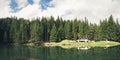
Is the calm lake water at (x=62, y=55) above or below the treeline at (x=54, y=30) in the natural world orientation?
below

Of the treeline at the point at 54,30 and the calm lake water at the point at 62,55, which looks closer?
the calm lake water at the point at 62,55

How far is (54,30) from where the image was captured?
552 feet

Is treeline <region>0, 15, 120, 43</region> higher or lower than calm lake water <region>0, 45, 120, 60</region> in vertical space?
higher

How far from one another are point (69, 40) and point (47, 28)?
83.8ft

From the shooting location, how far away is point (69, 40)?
162500mm

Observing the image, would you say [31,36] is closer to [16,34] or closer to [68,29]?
[16,34]

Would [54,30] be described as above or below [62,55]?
above

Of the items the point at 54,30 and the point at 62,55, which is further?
the point at 54,30

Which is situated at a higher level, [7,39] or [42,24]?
[42,24]

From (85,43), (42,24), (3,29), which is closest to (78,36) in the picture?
(85,43)

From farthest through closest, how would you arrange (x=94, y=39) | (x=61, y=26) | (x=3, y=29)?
(x=3, y=29)
(x=61, y=26)
(x=94, y=39)

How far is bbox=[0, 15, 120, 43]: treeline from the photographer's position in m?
157

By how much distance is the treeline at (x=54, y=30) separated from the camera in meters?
157

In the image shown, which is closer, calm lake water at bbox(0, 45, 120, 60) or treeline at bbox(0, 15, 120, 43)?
calm lake water at bbox(0, 45, 120, 60)
